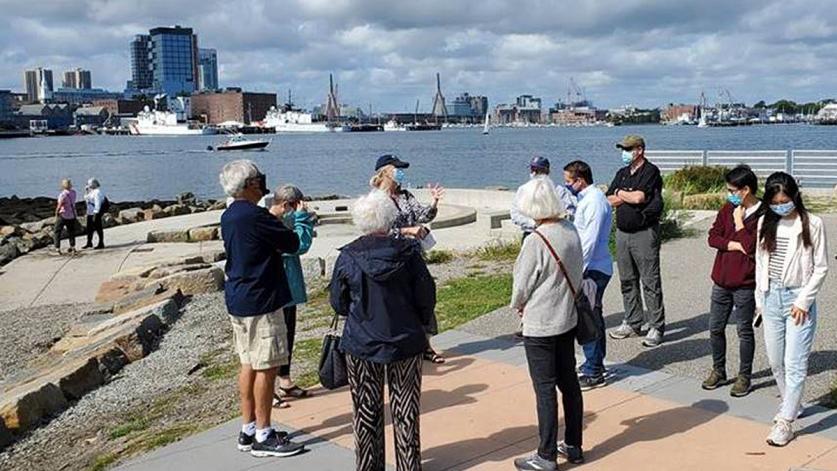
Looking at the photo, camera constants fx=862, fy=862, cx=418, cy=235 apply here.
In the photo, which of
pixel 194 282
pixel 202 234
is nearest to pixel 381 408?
pixel 194 282

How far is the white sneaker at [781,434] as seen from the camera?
5.27 m

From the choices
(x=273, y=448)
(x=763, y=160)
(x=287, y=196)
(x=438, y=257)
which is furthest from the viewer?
(x=763, y=160)

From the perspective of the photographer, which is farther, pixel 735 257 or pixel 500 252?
pixel 500 252

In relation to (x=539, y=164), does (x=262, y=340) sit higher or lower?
lower

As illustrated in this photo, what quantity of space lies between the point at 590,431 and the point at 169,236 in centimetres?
1649

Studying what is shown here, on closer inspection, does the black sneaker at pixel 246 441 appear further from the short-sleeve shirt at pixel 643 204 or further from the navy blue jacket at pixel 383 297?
the short-sleeve shirt at pixel 643 204

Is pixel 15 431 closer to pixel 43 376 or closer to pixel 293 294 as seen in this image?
pixel 43 376

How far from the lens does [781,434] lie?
17.3 ft

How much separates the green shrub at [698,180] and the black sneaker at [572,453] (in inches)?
607

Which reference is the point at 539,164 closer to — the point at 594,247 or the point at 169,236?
the point at 594,247

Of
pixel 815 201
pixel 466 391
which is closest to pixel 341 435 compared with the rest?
pixel 466 391

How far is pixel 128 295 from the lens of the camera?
1293 cm

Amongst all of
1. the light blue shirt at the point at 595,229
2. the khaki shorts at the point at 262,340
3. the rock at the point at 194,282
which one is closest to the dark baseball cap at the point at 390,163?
the light blue shirt at the point at 595,229

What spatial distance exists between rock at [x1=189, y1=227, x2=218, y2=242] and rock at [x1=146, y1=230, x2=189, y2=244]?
15 cm
